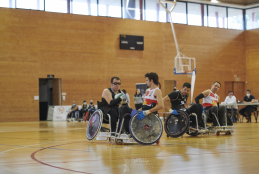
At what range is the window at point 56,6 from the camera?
20.7 metres

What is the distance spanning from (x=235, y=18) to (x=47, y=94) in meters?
15.9

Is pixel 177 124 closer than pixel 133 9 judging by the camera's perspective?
Yes

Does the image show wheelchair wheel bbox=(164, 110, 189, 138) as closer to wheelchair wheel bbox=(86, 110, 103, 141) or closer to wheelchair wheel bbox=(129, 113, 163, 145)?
wheelchair wheel bbox=(129, 113, 163, 145)

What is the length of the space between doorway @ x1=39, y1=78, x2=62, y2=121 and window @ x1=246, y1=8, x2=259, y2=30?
15931 millimetres

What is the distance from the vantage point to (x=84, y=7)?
21.8 meters

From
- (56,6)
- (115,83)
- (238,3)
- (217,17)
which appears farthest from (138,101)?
(238,3)

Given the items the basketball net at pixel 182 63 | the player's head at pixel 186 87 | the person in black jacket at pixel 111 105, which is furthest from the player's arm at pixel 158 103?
the basketball net at pixel 182 63

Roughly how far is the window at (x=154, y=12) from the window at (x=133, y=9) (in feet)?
1.60

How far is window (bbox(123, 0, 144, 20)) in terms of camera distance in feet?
75.0

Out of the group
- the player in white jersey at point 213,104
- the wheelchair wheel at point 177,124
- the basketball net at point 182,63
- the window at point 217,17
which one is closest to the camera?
the wheelchair wheel at point 177,124

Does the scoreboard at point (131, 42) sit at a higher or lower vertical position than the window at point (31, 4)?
lower

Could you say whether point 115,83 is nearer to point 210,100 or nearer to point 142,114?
point 142,114

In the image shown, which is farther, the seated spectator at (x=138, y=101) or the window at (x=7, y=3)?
the window at (x=7, y=3)

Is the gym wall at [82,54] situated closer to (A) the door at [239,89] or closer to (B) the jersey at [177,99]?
(A) the door at [239,89]
